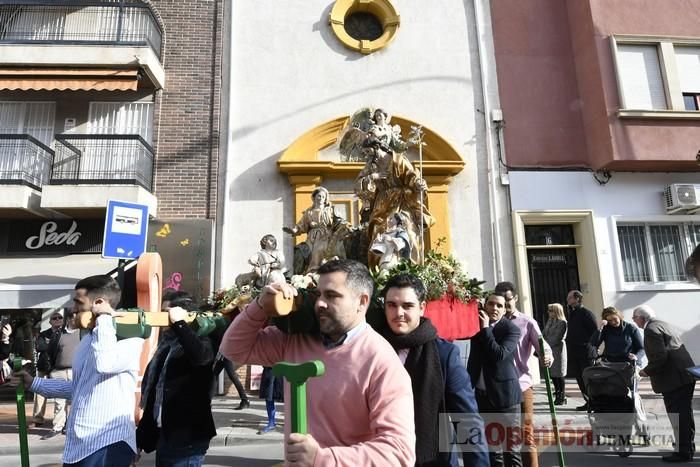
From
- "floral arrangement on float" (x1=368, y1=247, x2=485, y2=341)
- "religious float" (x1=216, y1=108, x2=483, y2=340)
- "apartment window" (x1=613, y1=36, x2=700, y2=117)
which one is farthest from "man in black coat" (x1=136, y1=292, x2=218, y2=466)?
"apartment window" (x1=613, y1=36, x2=700, y2=117)

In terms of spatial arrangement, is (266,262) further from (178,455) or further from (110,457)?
(110,457)

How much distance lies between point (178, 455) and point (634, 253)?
1146 centimetres

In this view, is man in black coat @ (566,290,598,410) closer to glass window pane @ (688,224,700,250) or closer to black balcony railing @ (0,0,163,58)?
glass window pane @ (688,224,700,250)

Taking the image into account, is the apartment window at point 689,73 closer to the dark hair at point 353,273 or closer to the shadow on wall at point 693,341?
the shadow on wall at point 693,341

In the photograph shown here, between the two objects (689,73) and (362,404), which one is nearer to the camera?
(362,404)

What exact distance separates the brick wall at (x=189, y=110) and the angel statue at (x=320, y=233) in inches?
221

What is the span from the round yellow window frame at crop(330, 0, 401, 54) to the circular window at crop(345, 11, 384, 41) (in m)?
0.12

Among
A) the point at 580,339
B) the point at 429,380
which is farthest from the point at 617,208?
the point at 429,380

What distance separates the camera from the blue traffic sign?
728 cm

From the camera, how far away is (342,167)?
11125 mm

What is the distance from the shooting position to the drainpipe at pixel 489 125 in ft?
36.7

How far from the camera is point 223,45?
1187 centimetres

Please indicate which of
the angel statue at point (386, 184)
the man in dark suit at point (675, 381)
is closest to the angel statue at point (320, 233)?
the angel statue at point (386, 184)

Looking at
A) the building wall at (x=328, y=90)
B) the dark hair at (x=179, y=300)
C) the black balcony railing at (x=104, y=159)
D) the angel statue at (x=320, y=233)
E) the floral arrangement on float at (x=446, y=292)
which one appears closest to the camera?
the dark hair at (x=179, y=300)
